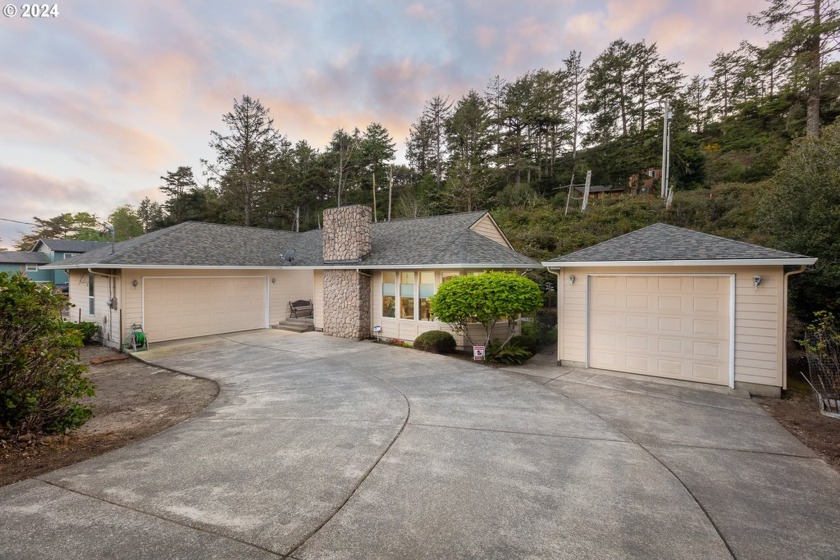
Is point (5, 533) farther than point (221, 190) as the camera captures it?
No

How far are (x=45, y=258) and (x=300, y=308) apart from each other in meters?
32.2

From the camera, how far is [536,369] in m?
8.53

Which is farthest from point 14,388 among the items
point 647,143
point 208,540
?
point 647,143

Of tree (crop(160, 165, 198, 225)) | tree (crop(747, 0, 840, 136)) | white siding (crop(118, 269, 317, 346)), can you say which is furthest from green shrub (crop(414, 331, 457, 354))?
tree (crop(160, 165, 198, 225))

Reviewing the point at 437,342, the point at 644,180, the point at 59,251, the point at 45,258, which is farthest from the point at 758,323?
the point at 45,258

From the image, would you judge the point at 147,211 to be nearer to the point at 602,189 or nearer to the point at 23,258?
the point at 23,258

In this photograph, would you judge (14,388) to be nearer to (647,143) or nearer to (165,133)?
(165,133)

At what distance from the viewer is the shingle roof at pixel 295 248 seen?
11.0 metres

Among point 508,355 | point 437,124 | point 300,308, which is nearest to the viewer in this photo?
point 508,355

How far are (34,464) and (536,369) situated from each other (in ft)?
27.6

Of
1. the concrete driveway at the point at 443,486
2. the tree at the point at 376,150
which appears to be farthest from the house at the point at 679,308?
the tree at the point at 376,150

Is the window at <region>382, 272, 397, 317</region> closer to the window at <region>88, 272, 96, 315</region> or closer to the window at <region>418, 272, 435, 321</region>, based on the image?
the window at <region>418, 272, 435, 321</region>

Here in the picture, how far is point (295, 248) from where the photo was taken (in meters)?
17.0

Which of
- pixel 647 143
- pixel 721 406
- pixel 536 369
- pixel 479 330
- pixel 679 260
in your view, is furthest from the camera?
pixel 647 143
